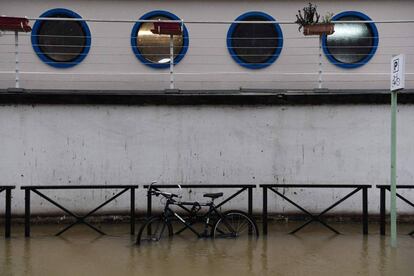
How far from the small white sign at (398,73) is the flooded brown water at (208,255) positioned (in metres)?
2.36

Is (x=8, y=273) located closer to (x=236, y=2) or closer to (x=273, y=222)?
(x=273, y=222)

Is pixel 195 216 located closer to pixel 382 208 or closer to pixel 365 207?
pixel 365 207

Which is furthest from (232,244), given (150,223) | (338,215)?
(338,215)

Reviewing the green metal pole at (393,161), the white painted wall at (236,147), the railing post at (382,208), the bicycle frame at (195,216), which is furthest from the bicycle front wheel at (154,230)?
the railing post at (382,208)

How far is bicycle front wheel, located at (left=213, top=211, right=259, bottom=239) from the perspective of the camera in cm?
802

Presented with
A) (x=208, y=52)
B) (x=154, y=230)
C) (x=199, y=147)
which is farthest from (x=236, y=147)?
(x=208, y=52)

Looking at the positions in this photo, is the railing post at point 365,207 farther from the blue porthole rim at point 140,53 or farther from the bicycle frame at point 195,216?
the blue porthole rim at point 140,53

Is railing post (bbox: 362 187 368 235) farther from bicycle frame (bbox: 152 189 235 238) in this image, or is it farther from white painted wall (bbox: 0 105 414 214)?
bicycle frame (bbox: 152 189 235 238)

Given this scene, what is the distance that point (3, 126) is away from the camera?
927cm

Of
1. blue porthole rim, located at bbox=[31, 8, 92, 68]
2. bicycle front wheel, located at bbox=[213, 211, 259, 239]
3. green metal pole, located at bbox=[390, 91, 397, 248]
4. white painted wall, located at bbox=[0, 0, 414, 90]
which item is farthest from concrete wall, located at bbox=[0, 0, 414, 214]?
green metal pole, located at bbox=[390, 91, 397, 248]

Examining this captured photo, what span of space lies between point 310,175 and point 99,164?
12.9 ft

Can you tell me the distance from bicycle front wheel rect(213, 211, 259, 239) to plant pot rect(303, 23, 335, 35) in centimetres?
398

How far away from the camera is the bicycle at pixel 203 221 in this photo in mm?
7887

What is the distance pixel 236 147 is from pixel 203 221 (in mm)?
1941
